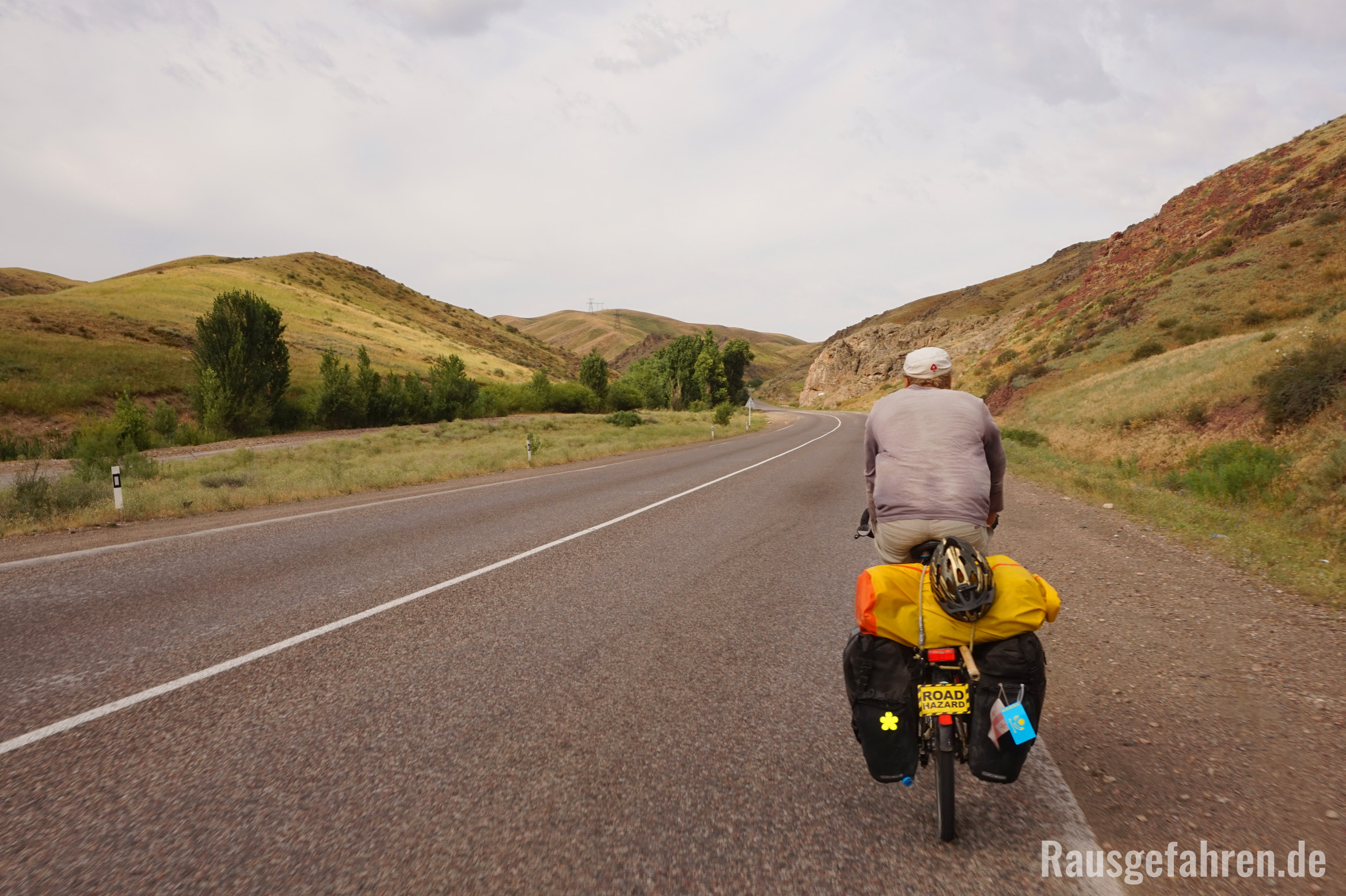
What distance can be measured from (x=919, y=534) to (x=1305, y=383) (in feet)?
50.1

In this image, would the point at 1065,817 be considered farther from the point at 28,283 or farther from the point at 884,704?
the point at 28,283

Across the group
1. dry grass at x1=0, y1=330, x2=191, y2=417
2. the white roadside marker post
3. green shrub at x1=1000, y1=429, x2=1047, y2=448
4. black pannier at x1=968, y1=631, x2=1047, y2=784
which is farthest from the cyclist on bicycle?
dry grass at x1=0, y1=330, x2=191, y2=417

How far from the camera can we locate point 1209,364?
2092 cm

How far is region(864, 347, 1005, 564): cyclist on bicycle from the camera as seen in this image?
3.18 metres

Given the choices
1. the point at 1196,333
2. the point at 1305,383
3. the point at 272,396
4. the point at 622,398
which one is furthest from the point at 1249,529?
the point at 622,398

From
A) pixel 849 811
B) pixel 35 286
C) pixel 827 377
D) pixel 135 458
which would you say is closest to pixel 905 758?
pixel 849 811

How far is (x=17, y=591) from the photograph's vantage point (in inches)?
254

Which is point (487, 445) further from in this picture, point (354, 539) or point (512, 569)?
point (512, 569)

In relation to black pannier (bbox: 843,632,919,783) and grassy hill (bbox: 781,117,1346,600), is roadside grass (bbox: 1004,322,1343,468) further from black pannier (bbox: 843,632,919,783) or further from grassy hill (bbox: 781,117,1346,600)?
black pannier (bbox: 843,632,919,783)

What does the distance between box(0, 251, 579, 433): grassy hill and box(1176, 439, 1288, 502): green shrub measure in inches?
1656

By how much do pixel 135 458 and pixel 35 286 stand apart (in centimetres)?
15692

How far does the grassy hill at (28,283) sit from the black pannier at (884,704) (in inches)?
5378

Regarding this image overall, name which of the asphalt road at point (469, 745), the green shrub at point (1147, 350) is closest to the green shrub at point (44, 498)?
the asphalt road at point (469, 745)

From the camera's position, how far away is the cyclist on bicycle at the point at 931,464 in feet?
10.4
